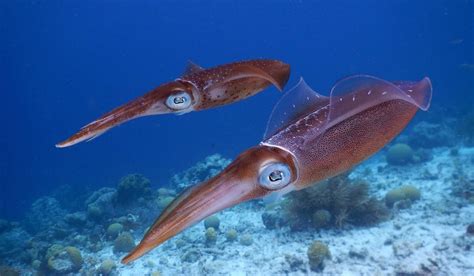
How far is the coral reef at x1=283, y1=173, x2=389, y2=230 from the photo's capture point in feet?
26.9

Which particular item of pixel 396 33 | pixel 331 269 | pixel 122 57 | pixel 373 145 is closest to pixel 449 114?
pixel 331 269

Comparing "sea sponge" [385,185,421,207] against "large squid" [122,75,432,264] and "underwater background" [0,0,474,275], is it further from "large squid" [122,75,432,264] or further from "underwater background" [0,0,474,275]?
"underwater background" [0,0,474,275]

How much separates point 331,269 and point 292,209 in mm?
2381

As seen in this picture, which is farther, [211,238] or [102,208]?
[102,208]

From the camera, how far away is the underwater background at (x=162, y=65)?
43.0 meters

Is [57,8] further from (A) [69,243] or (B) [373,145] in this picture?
(B) [373,145]

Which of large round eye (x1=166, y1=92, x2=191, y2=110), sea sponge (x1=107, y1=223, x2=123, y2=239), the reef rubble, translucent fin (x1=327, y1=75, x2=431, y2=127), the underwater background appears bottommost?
translucent fin (x1=327, y1=75, x2=431, y2=127)

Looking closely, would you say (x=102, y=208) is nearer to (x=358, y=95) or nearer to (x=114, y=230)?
(x=114, y=230)

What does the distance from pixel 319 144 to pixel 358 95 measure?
26 cm

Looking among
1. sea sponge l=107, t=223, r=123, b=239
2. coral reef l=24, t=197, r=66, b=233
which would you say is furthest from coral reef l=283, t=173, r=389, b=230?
coral reef l=24, t=197, r=66, b=233

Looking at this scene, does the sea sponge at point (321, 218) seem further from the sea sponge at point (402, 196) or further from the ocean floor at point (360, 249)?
the sea sponge at point (402, 196)

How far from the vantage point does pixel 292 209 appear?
857cm

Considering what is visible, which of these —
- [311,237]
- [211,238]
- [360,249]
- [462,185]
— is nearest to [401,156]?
[462,185]

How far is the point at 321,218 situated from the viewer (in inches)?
316
